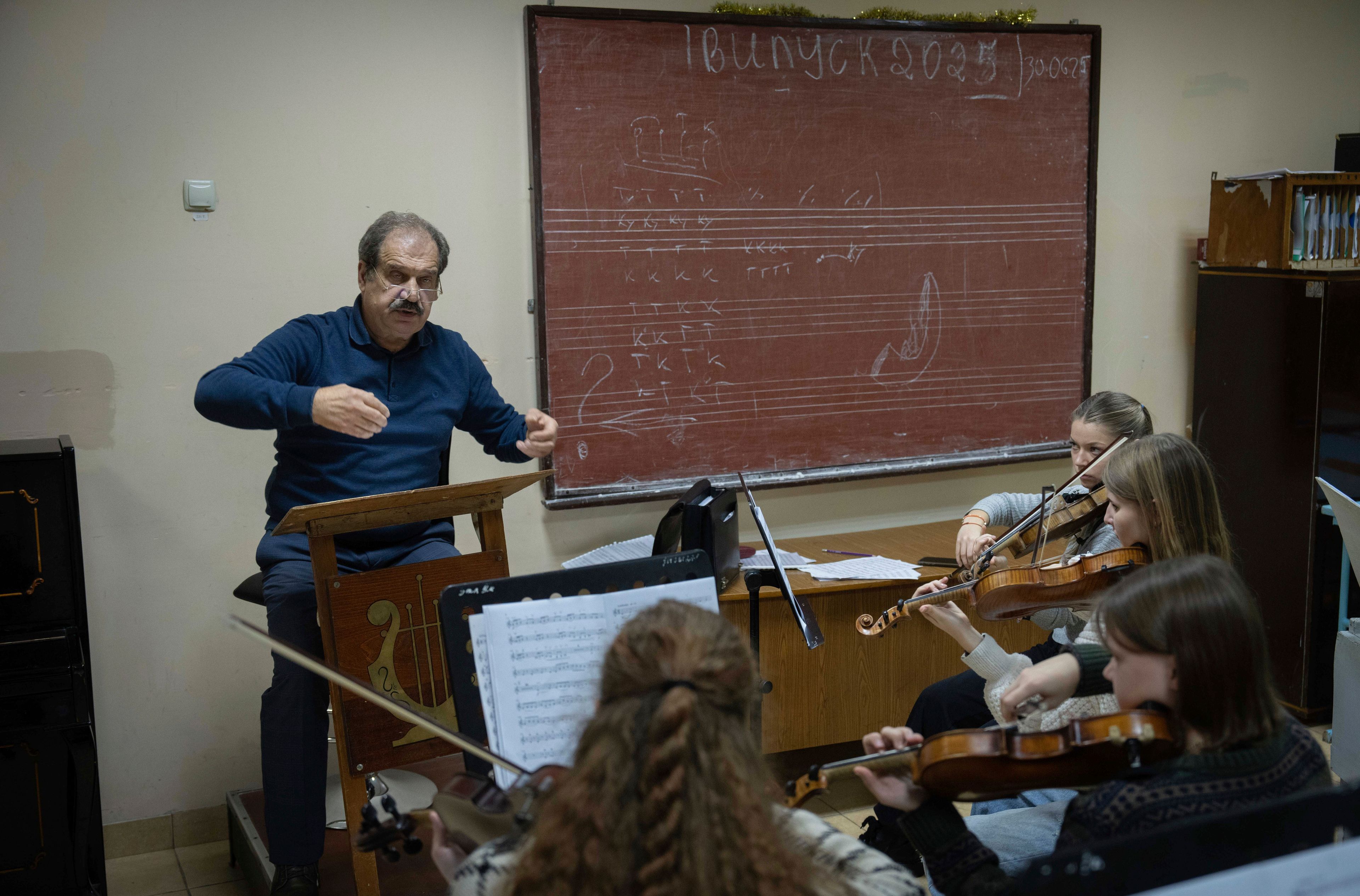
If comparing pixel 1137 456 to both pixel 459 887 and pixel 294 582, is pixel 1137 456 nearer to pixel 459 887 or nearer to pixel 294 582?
pixel 459 887

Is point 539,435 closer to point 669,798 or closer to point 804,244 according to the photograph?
point 804,244

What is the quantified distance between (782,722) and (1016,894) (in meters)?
1.77

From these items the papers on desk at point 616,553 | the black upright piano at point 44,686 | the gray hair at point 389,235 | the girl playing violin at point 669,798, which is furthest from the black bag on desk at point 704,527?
the girl playing violin at point 669,798

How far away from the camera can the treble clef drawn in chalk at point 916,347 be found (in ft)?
10.8

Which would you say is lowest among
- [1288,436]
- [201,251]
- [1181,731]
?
[1181,731]

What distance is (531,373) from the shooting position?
9.73ft

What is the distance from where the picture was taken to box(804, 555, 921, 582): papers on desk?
280 cm

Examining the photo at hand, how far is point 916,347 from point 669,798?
2.52 metres

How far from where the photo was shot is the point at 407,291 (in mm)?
2361

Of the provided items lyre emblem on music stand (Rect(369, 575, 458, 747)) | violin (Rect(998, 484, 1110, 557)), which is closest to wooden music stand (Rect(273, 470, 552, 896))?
lyre emblem on music stand (Rect(369, 575, 458, 747))

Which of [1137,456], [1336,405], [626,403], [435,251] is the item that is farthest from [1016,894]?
[1336,405]

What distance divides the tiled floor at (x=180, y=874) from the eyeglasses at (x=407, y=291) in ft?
4.52

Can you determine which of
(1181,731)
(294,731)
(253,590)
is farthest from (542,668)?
(253,590)

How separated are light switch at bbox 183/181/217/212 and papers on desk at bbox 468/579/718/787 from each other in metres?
1.58
